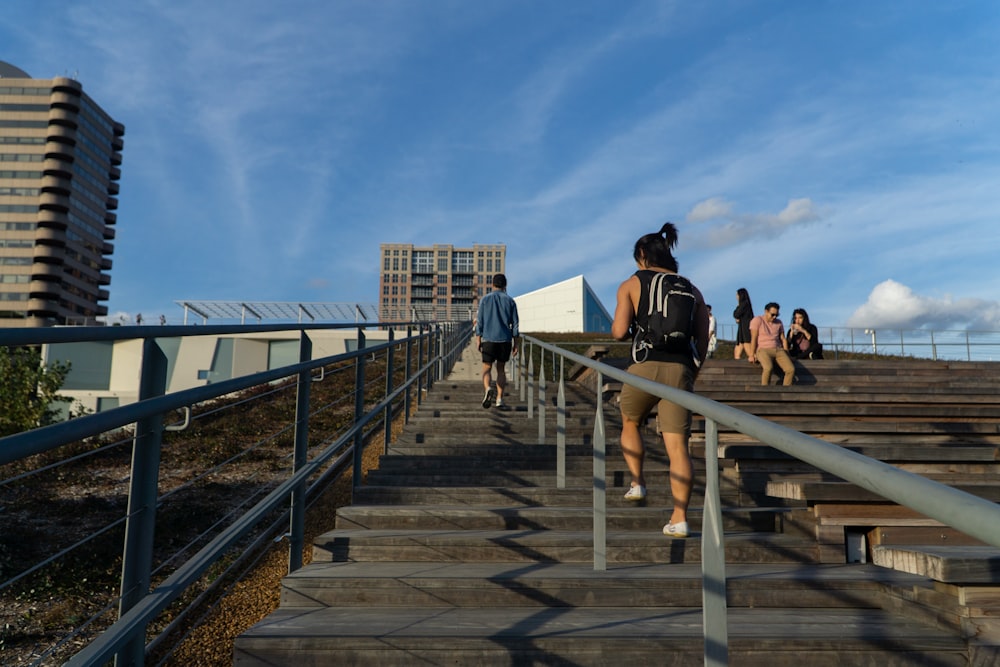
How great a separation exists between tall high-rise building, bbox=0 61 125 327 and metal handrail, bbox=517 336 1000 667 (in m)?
77.9

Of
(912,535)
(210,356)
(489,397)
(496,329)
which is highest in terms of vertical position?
(210,356)

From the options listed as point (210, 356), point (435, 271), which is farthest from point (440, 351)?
point (435, 271)

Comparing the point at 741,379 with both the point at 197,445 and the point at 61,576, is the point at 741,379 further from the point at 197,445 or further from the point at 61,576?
the point at 61,576

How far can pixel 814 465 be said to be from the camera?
1.10m

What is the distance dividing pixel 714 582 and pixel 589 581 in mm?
1164

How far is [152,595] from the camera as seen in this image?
1819 mm

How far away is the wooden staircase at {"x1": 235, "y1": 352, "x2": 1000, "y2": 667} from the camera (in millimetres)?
2271

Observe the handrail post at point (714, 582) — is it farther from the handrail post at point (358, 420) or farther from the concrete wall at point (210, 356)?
the concrete wall at point (210, 356)

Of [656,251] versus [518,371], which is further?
[518,371]

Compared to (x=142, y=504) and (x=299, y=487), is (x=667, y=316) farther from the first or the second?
(x=142, y=504)

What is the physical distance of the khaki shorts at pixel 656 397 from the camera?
325cm

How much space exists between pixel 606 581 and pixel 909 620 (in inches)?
43.8

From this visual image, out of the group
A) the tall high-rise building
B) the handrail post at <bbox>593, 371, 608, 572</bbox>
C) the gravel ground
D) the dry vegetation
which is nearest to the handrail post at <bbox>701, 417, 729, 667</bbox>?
the handrail post at <bbox>593, 371, 608, 572</bbox>

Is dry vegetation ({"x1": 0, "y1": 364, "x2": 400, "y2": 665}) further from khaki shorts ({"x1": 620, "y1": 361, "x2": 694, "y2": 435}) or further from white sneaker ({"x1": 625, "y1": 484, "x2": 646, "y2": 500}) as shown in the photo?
white sneaker ({"x1": 625, "y1": 484, "x2": 646, "y2": 500})
